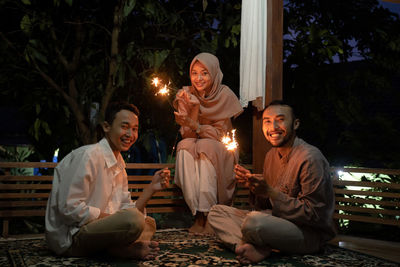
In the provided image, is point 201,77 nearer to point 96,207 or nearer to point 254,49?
point 254,49

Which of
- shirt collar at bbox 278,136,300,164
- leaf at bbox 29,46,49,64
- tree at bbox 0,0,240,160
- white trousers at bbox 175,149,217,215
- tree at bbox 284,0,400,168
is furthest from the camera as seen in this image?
tree at bbox 284,0,400,168

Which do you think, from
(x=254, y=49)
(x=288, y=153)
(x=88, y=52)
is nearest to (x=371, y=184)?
(x=288, y=153)

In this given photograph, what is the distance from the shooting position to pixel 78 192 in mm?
2859

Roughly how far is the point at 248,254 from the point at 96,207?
1.23 m

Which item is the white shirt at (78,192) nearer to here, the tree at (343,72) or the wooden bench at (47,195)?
the wooden bench at (47,195)

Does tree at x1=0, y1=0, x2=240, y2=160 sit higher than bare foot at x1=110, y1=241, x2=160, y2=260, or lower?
higher

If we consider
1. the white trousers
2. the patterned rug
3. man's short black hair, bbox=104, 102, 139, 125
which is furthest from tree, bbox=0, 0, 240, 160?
the patterned rug

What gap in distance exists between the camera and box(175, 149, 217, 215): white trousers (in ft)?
13.5

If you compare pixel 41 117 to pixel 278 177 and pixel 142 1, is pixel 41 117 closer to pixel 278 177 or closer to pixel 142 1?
pixel 142 1

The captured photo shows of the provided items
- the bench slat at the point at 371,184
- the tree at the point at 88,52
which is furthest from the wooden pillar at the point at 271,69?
the tree at the point at 88,52

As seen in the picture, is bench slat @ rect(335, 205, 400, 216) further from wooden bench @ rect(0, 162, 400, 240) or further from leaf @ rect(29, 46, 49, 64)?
leaf @ rect(29, 46, 49, 64)

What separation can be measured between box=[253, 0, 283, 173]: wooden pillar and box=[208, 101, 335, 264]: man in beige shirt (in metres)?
0.86

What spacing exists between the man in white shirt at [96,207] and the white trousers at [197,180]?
3.48 feet

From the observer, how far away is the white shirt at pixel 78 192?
2.84m
